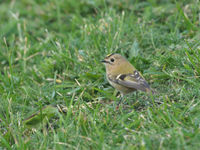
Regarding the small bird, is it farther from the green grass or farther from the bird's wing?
the green grass

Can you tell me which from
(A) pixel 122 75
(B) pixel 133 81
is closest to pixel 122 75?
(A) pixel 122 75

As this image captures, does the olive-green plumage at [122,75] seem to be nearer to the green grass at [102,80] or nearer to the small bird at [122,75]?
the small bird at [122,75]

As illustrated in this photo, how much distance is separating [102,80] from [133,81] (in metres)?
0.69

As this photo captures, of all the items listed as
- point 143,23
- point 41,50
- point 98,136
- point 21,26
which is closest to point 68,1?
point 21,26

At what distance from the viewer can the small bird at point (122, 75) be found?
177 inches

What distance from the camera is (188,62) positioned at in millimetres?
4602

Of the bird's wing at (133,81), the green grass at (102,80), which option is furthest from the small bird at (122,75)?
the green grass at (102,80)

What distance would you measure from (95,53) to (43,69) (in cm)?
93

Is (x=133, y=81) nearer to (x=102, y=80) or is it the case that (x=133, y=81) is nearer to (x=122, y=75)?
(x=122, y=75)

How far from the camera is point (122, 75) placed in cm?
488

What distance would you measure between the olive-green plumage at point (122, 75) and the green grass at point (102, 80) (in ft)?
0.56

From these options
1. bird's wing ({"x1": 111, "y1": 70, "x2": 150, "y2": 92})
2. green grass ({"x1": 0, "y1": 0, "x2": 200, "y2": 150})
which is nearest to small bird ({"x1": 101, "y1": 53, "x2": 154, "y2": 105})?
bird's wing ({"x1": 111, "y1": 70, "x2": 150, "y2": 92})

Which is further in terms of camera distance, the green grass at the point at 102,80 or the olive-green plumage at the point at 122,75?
the olive-green plumage at the point at 122,75

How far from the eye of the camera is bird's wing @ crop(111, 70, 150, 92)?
4334 mm
